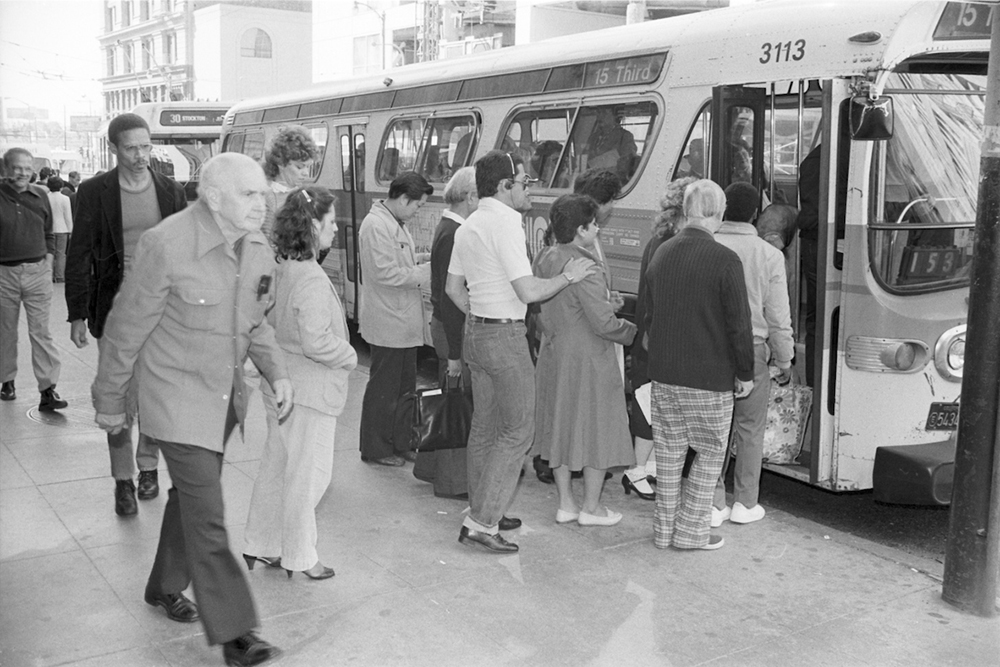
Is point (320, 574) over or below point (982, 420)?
below

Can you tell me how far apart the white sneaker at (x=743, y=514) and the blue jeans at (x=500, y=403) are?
4.67ft

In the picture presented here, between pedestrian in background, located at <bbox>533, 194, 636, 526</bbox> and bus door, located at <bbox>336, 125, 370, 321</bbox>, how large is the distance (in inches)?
247

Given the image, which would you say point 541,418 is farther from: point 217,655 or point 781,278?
point 217,655

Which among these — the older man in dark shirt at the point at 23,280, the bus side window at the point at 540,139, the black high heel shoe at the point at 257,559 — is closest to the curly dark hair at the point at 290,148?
the black high heel shoe at the point at 257,559

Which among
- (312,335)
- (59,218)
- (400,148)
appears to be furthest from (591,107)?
(59,218)

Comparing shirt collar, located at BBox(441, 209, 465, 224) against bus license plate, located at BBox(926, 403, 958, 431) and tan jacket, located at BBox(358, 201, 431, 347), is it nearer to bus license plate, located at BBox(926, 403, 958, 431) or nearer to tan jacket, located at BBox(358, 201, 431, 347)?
tan jacket, located at BBox(358, 201, 431, 347)

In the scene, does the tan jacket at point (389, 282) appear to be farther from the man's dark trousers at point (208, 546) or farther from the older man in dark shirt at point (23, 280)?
the older man in dark shirt at point (23, 280)

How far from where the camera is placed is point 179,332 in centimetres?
399

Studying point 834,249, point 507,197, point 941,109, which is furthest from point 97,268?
point 941,109

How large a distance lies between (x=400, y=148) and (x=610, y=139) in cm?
369

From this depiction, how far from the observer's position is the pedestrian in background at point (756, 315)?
576 cm

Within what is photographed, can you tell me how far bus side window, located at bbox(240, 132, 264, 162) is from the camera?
14.8m

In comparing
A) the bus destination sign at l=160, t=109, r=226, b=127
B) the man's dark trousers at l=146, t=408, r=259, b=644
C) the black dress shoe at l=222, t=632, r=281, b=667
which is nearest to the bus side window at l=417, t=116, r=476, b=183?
the man's dark trousers at l=146, t=408, r=259, b=644

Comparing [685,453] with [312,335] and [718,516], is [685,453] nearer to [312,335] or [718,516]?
[718,516]
